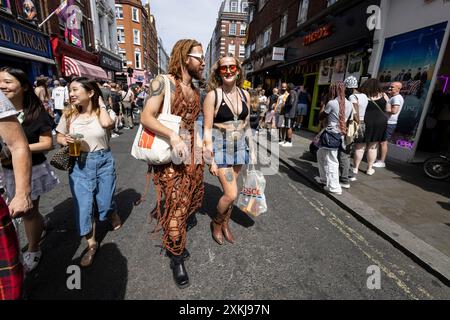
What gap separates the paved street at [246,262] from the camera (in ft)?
6.88

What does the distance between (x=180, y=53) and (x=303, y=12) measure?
13.6 meters

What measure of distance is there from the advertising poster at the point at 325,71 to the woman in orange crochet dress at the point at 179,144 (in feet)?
31.1

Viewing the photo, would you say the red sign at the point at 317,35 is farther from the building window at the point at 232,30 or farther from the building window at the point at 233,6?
the building window at the point at 233,6

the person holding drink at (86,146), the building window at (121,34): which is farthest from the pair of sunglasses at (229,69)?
the building window at (121,34)

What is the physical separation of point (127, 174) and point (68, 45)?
609 inches

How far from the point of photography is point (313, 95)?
1120 centimetres

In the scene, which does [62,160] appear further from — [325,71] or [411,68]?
[325,71]

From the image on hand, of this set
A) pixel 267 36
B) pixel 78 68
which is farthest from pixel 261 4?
pixel 78 68

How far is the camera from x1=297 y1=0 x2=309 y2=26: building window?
39.9 ft

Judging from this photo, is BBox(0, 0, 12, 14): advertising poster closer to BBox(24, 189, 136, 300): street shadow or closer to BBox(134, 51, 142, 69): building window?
BBox(24, 189, 136, 300): street shadow

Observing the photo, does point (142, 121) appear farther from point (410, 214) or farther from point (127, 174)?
point (410, 214)

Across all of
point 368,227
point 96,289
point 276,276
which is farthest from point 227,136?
point 368,227

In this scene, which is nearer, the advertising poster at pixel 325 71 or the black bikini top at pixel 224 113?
the black bikini top at pixel 224 113

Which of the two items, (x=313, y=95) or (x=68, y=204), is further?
(x=313, y=95)
